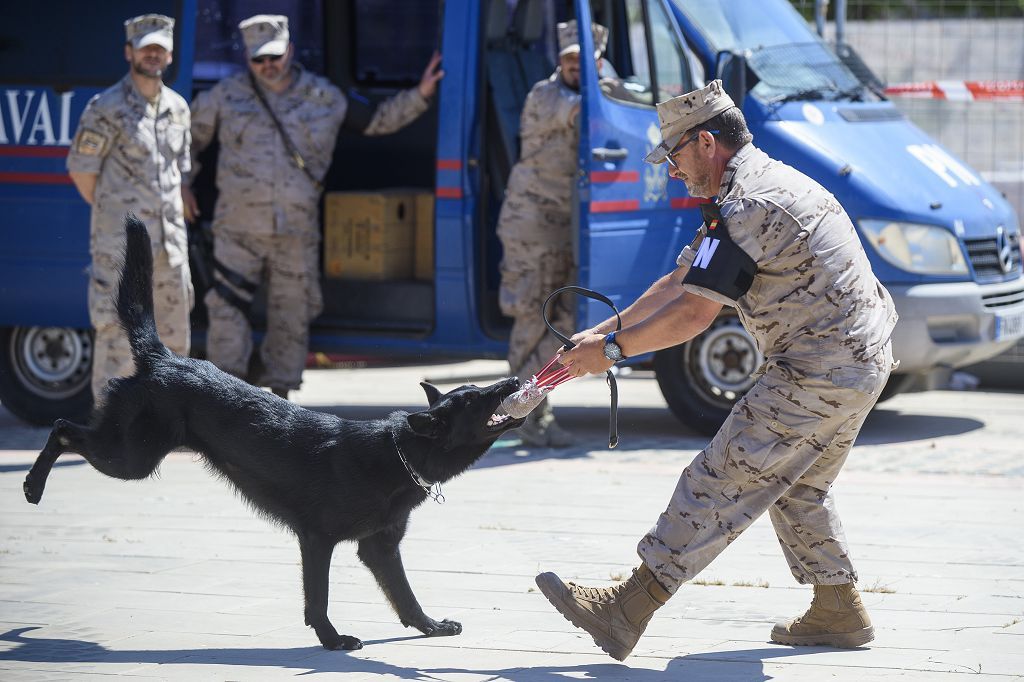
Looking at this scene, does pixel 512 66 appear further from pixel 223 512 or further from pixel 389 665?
pixel 389 665

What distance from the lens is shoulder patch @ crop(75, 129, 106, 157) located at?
769 cm

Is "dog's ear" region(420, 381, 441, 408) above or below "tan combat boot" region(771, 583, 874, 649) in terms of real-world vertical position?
above

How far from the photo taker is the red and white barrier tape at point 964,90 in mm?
11789

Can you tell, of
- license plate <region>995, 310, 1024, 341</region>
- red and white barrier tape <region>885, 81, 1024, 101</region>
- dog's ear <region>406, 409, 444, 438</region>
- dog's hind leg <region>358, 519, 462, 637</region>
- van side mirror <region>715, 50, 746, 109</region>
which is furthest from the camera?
red and white barrier tape <region>885, 81, 1024, 101</region>

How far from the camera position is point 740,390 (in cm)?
836

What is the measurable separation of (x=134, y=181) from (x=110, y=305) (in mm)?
643

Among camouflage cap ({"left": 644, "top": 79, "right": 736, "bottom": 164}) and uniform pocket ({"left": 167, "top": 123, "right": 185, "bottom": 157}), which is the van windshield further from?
camouflage cap ({"left": 644, "top": 79, "right": 736, "bottom": 164})

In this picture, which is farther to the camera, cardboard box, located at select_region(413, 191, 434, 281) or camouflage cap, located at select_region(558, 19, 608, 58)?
cardboard box, located at select_region(413, 191, 434, 281)

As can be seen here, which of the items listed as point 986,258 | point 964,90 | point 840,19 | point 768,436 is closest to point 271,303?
point 986,258

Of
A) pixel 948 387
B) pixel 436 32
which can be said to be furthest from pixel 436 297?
pixel 948 387

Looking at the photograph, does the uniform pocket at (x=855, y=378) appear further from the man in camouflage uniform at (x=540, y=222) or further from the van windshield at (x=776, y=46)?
the van windshield at (x=776, y=46)

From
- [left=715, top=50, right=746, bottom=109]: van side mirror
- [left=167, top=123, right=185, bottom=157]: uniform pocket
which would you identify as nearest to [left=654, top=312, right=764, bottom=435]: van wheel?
[left=715, top=50, right=746, bottom=109]: van side mirror

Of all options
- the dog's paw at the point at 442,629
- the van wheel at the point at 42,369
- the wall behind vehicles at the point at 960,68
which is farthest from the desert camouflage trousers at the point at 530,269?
the wall behind vehicles at the point at 960,68

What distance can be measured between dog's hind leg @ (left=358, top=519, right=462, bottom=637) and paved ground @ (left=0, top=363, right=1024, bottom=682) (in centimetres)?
7
